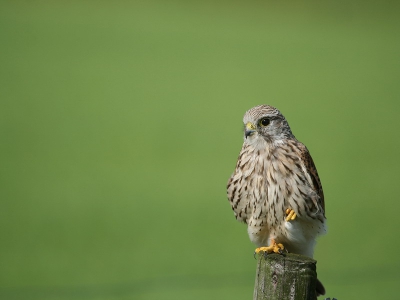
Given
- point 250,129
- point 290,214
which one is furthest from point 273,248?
point 250,129

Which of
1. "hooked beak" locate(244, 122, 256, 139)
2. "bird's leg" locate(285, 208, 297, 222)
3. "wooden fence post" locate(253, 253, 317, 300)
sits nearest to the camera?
"wooden fence post" locate(253, 253, 317, 300)

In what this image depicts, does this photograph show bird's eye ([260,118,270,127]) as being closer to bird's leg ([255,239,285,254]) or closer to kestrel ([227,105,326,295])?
kestrel ([227,105,326,295])

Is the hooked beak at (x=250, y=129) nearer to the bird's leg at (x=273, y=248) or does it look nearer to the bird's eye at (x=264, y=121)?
the bird's eye at (x=264, y=121)

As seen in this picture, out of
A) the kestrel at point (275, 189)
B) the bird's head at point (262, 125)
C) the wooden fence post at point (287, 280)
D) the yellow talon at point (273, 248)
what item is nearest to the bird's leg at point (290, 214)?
the kestrel at point (275, 189)

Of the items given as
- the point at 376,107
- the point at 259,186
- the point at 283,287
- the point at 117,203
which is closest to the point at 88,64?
the point at 117,203

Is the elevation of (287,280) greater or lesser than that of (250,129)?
lesser

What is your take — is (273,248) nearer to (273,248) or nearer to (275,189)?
(273,248)

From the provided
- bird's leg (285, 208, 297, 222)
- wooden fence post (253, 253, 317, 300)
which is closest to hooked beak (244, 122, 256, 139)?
bird's leg (285, 208, 297, 222)

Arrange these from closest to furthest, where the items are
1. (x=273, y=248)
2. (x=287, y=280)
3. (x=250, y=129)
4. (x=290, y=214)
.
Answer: (x=287, y=280), (x=273, y=248), (x=290, y=214), (x=250, y=129)
